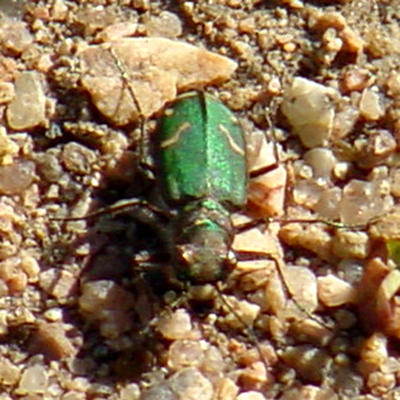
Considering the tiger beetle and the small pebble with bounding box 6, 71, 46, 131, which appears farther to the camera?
the small pebble with bounding box 6, 71, 46, 131

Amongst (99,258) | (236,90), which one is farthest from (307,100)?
(99,258)

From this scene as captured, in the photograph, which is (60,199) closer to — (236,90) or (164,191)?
(164,191)

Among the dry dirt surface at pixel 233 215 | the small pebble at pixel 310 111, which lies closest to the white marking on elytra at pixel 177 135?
the dry dirt surface at pixel 233 215

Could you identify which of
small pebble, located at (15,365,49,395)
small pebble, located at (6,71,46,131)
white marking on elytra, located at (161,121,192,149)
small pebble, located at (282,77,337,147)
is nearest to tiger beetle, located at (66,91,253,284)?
white marking on elytra, located at (161,121,192,149)

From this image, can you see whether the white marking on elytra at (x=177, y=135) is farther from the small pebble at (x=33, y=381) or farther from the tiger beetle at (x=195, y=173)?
the small pebble at (x=33, y=381)

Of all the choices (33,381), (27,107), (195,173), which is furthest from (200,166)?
(33,381)

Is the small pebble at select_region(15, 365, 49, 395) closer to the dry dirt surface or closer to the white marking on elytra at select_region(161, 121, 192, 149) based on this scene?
the dry dirt surface

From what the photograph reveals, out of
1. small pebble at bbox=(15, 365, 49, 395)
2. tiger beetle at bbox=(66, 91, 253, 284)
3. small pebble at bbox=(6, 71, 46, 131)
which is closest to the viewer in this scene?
small pebble at bbox=(15, 365, 49, 395)

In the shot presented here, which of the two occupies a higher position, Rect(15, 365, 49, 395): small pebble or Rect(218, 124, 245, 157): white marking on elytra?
Rect(218, 124, 245, 157): white marking on elytra
